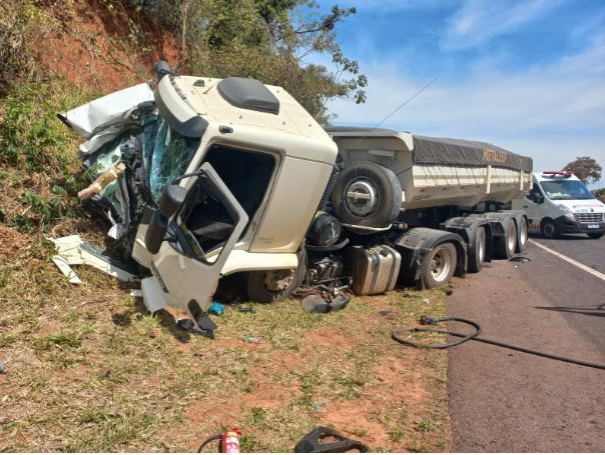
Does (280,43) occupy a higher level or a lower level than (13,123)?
higher

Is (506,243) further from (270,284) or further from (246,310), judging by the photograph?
(246,310)

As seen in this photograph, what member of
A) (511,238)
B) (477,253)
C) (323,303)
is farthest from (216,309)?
(511,238)

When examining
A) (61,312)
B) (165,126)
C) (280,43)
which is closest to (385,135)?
(165,126)

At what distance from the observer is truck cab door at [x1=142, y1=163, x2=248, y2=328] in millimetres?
4676

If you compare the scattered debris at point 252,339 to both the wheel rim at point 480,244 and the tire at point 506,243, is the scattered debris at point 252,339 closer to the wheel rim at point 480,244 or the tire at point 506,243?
the wheel rim at point 480,244

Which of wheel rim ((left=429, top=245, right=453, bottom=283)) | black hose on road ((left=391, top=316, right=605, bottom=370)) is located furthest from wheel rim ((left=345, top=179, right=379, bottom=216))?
wheel rim ((left=429, top=245, right=453, bottom=283))

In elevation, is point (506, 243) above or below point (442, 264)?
above

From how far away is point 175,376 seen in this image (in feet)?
13.6

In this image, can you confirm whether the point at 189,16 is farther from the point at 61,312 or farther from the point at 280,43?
the point at 61,312

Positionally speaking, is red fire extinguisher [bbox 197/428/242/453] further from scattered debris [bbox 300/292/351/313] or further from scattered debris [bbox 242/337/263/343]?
scattered debris [bbox 300/292/351/313]

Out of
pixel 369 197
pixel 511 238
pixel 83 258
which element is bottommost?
pixel 511 238

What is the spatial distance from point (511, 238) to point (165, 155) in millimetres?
9188

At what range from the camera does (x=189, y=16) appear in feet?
45.2

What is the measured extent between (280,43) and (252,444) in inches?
570
